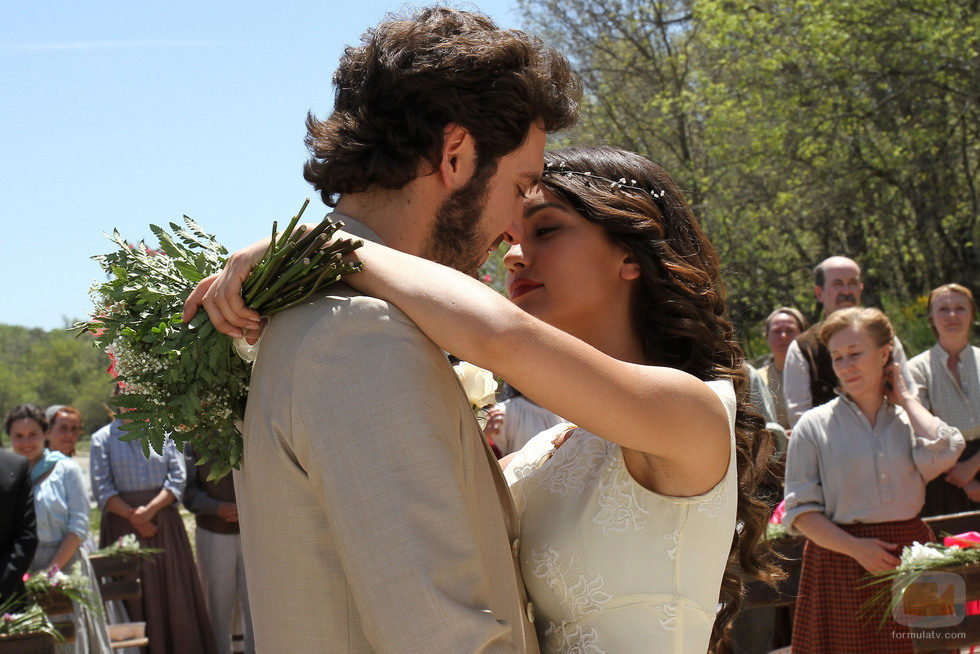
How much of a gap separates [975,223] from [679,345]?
13201 millimetres

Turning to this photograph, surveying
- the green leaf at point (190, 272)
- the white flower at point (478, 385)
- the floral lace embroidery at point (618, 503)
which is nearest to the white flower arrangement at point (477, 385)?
the white flower at point (478, 385)

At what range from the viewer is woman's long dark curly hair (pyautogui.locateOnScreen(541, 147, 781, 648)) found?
254cm

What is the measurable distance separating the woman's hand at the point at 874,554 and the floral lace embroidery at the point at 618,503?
3.31 meters

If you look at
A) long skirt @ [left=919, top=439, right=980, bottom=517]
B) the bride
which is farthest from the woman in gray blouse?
the bride

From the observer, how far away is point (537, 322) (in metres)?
1.71

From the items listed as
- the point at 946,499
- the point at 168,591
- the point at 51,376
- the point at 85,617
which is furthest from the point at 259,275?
the point at 51,376

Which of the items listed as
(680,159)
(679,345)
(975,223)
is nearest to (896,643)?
(679,345)

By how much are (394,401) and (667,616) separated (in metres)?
0.84

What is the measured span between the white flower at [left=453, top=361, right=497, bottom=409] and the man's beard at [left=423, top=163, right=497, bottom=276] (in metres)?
0.52

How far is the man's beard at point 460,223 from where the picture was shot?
6.40 ft

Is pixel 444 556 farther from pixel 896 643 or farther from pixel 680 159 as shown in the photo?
pixel 680 159

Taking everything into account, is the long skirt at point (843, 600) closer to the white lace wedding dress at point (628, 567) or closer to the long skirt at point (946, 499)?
the long skirt at point (946, 499)

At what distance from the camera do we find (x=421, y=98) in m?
1.86

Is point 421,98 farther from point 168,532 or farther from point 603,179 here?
point 168,532
